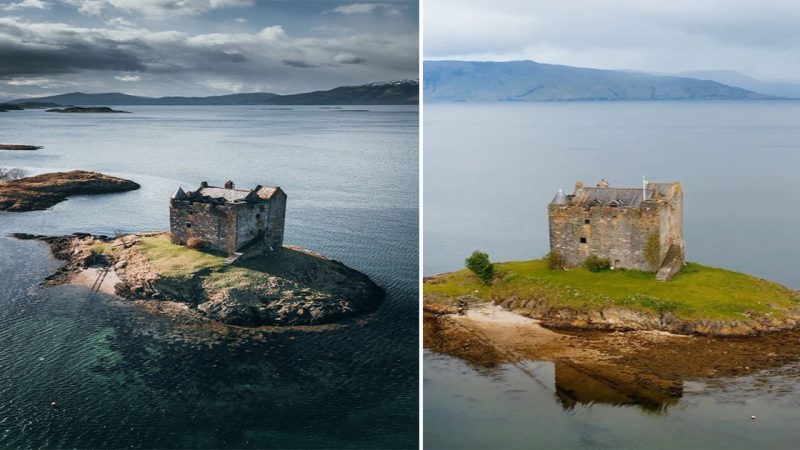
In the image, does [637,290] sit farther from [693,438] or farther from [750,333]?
[693,438]

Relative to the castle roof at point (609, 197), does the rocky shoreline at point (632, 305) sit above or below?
below

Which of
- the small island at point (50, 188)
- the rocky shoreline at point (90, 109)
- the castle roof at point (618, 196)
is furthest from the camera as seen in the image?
the castle roof at point (618, 196)

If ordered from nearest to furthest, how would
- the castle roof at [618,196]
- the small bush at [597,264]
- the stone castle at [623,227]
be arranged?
the stone castle at [623,227] < the small bush at [597,264] < the castle roof at [618,196]

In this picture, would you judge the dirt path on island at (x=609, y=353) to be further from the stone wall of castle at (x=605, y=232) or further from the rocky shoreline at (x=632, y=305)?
the stone wall of castle at (x=605, y=232)

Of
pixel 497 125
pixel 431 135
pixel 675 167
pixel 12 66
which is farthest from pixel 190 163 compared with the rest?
pixel 497 125

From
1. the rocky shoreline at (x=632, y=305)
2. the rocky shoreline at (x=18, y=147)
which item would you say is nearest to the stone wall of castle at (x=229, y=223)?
the rocky shoreline at (x=18, y=147)

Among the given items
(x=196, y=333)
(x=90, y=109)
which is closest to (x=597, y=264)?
(x=196, y=333)
